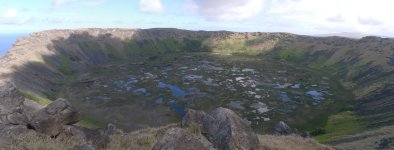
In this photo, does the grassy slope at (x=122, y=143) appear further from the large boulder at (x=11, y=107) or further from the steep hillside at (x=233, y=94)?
the steep hillside at (x=233, y=94)

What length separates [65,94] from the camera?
152750 millimetres

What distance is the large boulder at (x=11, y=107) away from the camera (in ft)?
93.8

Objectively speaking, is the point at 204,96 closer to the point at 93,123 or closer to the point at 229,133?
the point at 93,123

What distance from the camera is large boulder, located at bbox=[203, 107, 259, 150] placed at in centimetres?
2460

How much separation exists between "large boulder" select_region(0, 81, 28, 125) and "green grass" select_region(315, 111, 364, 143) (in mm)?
72529

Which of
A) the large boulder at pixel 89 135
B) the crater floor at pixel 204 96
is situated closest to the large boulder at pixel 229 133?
the large boulder at pixel 89 135

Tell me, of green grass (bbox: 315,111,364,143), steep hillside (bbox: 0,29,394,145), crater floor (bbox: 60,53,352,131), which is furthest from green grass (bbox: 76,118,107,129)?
green grass (bbox: 315,111,364,143)

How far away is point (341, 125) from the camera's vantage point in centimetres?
10575

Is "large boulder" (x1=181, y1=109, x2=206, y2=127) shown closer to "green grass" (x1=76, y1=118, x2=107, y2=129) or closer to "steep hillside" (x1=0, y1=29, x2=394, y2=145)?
"steep hillside" (x1=0, y1=29, x2=394, y2=145)

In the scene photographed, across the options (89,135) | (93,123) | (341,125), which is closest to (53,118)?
(89,135)

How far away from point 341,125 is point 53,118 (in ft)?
301

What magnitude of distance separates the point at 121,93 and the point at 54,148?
134 m

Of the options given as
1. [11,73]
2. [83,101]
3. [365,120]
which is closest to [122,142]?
[365,120]

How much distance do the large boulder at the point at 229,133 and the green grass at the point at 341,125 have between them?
67.7 m
